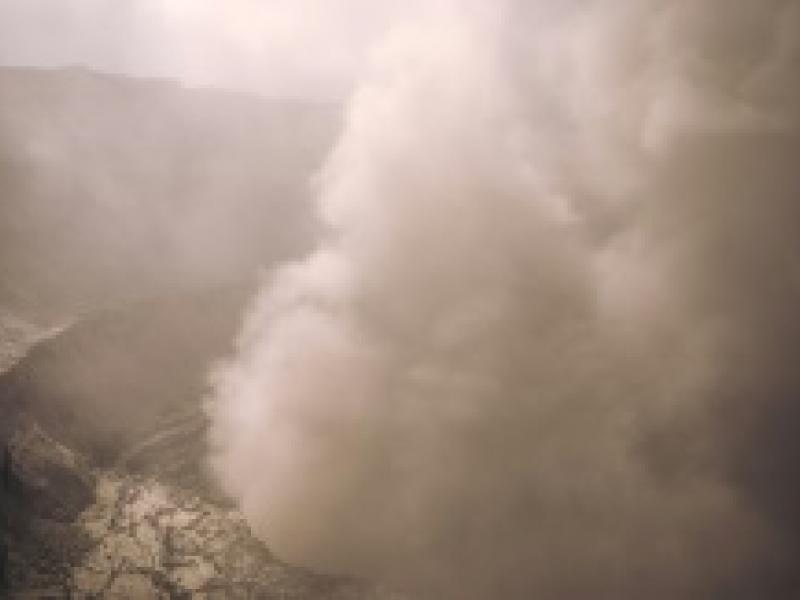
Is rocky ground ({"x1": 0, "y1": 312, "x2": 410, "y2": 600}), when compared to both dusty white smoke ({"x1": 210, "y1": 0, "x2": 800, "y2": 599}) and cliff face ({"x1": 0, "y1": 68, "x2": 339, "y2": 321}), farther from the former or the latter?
cliff face ({"x1": 0, "y1": 68, "x2": 339, "y2": 321})

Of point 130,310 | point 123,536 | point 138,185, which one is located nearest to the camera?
point 123,536

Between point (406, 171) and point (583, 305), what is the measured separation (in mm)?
8065

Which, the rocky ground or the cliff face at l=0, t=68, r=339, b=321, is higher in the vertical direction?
the cliff face at l=0, t=68, r=339, b=321

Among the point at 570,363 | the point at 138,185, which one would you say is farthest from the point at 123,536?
the point at 138,185

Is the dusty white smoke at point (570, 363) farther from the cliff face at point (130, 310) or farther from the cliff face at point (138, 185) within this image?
the cliff face at point (138, 185)

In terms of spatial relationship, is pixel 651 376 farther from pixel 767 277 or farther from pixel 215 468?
pixel 215 468

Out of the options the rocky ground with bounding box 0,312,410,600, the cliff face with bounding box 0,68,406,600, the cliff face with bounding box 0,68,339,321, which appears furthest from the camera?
the cliff face with bounding box 0,68,339,321

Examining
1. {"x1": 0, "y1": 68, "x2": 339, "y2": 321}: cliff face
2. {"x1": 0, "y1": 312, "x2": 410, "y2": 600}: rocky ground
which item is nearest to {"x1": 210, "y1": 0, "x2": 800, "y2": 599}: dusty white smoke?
{"x1": 0, "y1": 312, "x2": 410, "y2": 600}: rocky ground

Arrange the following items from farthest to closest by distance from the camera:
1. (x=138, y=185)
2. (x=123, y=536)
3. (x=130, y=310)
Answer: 1. (x=138, y=185)
2. (x=130, y=310)
3. (x=123, y=536)

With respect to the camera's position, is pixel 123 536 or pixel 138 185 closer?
pixel 123 536

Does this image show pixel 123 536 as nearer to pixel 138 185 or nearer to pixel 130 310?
pixel 130 310

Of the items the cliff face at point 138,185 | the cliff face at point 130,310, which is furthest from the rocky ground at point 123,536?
the cliff face at point 138,185

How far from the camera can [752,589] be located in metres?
16.0

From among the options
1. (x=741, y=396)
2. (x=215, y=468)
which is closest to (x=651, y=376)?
(x=741, y=396)
